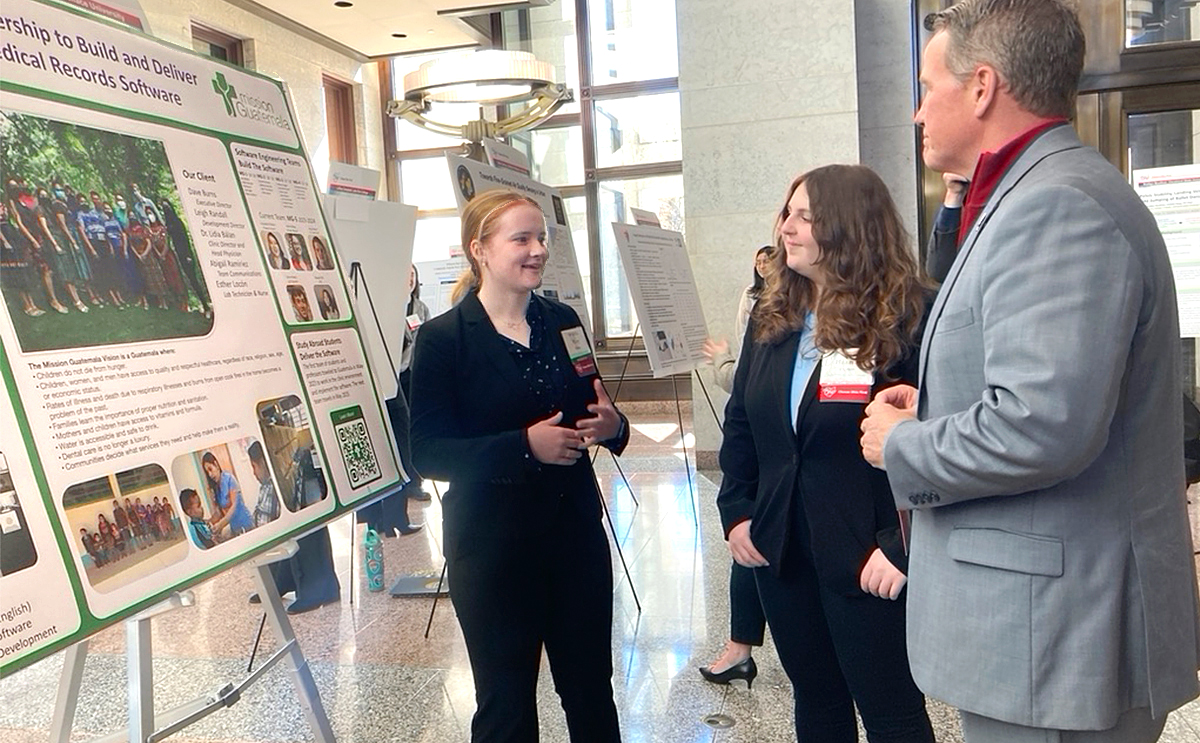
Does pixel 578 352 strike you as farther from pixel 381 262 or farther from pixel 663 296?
pixel 663 296

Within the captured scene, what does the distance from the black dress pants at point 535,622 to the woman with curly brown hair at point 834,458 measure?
36 cm

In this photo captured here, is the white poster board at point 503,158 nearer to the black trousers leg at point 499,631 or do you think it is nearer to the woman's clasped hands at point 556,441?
the woman's clasped hands at point 556,441

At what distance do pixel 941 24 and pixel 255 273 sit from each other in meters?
1.25

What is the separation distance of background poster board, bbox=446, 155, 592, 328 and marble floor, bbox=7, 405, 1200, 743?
1.25 metres

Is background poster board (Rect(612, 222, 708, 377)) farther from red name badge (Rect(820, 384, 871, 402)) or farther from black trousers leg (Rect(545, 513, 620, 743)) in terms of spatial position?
red name badge (Rect(820, 384, 871, 402))

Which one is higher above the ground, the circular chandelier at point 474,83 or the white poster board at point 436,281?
the circular chandelier at point 474,83

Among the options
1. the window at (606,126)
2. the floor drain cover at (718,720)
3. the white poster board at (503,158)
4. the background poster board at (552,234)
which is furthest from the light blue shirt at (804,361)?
the window at (606,126)

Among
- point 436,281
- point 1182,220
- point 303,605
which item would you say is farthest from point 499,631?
point 436,281

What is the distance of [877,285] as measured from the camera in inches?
67.4

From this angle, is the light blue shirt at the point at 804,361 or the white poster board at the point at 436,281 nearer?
the light blue shirt at the point at 804,361

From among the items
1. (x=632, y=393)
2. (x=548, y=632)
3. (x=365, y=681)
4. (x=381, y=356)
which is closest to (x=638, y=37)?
(x=632, y=393)

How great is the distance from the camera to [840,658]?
5.46ft

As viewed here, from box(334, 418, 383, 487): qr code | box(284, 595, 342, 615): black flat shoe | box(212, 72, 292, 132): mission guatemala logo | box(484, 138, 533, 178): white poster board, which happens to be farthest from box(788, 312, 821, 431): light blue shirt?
box(284, 595, 342, 615): black flat shoe

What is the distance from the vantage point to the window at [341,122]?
10688 mm
